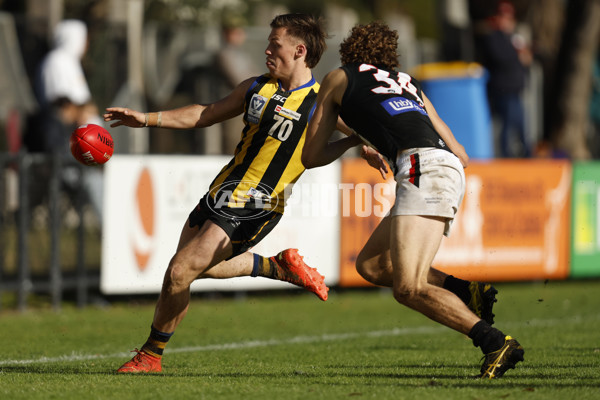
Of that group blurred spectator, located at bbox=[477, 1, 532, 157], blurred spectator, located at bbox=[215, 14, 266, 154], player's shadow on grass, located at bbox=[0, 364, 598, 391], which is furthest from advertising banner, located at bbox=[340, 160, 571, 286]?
player's shadow on grass, located at bbox=[0, 364, 598, 391]

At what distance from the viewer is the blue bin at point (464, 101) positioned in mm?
16234

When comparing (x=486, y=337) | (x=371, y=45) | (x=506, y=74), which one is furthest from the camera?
(x=506, y=74)

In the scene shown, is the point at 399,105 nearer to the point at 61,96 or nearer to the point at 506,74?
the point at 61,96

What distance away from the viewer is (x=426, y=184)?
6664 mm

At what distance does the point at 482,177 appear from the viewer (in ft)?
45.9

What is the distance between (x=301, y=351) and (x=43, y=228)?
13.4 ft

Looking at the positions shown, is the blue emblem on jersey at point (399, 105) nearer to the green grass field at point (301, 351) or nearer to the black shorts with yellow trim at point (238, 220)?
the black shorts with yellow trim at point (238, 220)

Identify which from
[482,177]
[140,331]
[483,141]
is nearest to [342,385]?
[140,331]

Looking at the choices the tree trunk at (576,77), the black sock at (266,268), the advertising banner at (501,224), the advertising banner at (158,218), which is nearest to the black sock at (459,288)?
the black sock at (266,268)

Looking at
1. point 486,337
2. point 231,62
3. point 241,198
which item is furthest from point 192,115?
point 231,62

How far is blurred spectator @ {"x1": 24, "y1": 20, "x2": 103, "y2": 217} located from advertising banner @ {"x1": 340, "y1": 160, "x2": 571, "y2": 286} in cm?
337

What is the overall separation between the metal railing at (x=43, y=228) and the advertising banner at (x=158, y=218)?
0.33 m

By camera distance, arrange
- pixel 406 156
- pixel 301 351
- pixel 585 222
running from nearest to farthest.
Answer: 1. pixel 406 156
2. pixel 301 351
3. pixel 585 222

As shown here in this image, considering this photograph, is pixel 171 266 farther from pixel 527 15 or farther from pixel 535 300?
pixel 527 15
